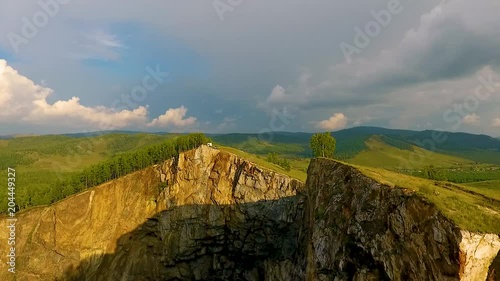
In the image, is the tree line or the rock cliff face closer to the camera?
the rock cliff face

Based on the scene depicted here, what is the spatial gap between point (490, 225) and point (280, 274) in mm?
48787

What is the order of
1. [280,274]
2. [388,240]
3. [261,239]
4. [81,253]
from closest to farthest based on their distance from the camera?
1. [388,240]
2. [280,274]
3. [261,239]
4. [81,253]

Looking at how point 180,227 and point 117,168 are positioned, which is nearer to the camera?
point 180,227

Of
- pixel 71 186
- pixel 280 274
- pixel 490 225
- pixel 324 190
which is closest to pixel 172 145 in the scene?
pixel 71 186

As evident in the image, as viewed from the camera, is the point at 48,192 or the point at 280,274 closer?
the point at 280,274

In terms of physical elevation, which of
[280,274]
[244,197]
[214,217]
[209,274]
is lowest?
[209,274]

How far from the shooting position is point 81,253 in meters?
89.6

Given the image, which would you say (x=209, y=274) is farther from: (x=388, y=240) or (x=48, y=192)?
(x=48, y=192)

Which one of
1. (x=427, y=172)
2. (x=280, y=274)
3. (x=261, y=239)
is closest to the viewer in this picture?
(x=280, y=274)

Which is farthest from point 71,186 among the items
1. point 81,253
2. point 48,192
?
point 81,253

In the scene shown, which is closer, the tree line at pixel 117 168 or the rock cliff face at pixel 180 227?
the rock cliff face at pixel 180 227

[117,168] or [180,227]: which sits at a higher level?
[117,168]

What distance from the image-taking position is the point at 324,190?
177 ft

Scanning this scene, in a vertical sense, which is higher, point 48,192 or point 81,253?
point 48,192
